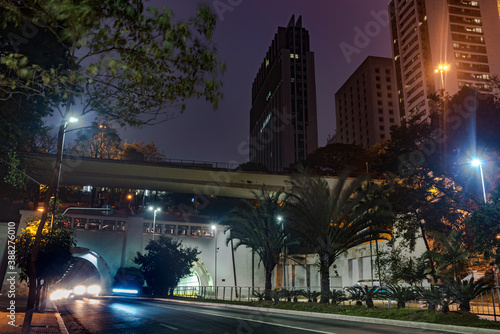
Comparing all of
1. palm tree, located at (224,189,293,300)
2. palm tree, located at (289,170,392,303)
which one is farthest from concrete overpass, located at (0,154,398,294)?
palm tree, located at (289,170,392,303)

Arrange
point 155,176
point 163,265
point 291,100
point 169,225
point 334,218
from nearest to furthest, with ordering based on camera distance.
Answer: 1. point 334,218
2. point 163,265
3. point 155,176
4. point 169,225
5. point 291,100

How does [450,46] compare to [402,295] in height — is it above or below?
above

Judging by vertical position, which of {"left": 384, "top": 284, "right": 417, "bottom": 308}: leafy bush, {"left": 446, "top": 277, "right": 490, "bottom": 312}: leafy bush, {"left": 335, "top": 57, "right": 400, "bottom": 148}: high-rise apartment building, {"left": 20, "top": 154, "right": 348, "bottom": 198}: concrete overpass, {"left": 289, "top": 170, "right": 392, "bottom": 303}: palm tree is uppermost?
{"left": 335, "top": 57, "right": 400, "bottom": 148}: high-rise apartment building

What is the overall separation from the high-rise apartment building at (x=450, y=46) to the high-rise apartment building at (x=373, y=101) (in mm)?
11135

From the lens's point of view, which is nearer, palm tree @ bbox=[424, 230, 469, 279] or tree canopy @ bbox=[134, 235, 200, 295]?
palm tree @ bbox=[424, 230, 469, 279]

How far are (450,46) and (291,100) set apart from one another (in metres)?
47.9

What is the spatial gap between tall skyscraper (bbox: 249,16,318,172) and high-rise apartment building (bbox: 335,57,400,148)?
44.8 feet

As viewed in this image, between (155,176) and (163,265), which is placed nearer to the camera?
(163,265)

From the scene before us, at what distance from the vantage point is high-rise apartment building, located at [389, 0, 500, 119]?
9481cm

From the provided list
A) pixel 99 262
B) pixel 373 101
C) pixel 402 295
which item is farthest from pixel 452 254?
pixel 373 101

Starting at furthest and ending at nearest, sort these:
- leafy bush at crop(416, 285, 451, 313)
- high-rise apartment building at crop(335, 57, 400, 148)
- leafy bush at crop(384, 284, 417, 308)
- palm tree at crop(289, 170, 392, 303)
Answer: high-rise apartment building at crop(335, 57, 400, 148) < palm tree at crop(289, 170, 392, 303) < leafy bush at crop(384, 284, 417, 308) < leafy bush at crop(416, 285, 451, 313)

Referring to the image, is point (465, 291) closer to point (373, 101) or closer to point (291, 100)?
point (373, 101)

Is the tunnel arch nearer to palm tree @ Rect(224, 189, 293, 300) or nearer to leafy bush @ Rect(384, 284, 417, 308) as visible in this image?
palm tree @ Rect(224, 189, 293, 300)

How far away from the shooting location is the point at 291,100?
128375 millimetres
